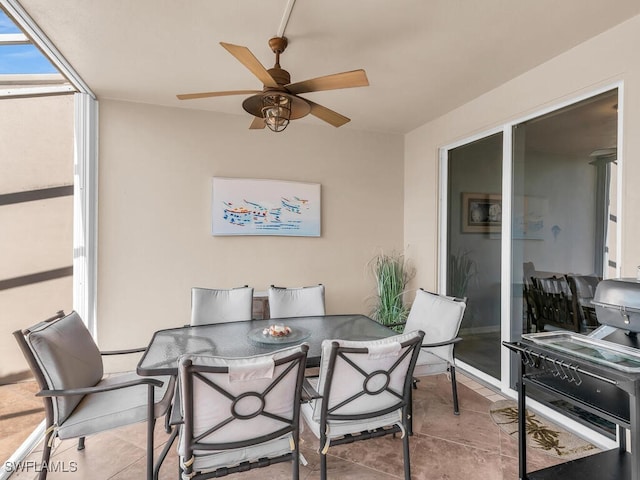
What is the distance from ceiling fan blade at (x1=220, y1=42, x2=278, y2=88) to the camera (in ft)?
5.59

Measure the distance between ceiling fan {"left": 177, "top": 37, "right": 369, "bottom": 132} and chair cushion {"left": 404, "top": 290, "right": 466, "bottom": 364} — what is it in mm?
1750

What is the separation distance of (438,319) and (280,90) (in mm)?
2104

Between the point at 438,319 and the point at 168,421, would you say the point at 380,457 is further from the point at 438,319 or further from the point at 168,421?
the point at 168,421

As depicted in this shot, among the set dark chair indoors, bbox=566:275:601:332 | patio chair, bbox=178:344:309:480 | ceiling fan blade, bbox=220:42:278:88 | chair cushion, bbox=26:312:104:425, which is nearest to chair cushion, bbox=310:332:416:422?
patio chair, bbox=178:344:309:480

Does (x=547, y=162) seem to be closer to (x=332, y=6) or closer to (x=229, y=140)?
(x=332, y=6)

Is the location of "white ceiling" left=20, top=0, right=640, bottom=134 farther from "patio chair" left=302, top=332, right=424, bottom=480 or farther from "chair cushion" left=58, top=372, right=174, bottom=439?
"chair cushion" left=58, top=372, right=174, bottom=439

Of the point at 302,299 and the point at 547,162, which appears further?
the point at 302,299

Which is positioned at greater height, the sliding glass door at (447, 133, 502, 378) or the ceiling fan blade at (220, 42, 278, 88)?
the ceiling fan blade at (220, 42, 278, 88)

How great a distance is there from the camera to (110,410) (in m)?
1.90

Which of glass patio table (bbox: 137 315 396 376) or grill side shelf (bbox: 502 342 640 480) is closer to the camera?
grill side shelf (bbox: 502 342 640 480)

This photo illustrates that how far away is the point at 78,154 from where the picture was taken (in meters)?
3.28

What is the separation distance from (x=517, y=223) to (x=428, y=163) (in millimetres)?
1409

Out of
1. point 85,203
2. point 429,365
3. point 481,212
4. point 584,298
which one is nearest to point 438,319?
point 429,365

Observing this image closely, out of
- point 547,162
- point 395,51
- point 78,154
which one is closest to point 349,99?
point 395,51
